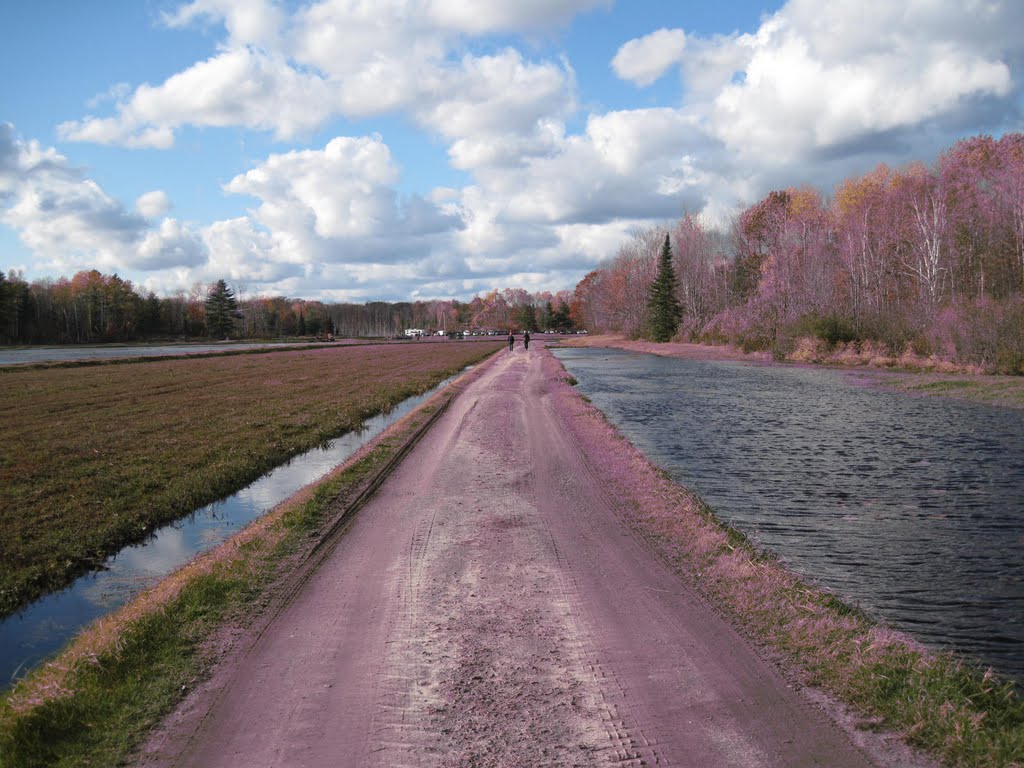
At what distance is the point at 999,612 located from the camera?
7312 millimetres

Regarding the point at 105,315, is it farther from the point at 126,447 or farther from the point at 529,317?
the point at 126,447

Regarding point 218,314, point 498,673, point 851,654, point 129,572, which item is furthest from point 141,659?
point 218,314

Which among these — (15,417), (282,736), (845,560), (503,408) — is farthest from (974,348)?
(15,417)

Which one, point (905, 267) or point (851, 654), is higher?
point (905, 267)

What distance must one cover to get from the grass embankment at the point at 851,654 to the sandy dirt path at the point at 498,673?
386 mm

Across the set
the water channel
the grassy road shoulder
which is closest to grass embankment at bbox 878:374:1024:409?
the water channel

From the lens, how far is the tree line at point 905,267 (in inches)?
1393

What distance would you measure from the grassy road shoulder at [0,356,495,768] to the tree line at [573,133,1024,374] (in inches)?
1386

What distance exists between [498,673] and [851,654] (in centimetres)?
312

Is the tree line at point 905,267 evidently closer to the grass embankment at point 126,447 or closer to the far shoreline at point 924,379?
the far shoreline at point 924,379

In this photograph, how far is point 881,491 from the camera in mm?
12672

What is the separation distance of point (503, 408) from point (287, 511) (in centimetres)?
1295

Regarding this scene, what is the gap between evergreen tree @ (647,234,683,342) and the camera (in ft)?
256

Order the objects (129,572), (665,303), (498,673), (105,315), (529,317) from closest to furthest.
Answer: (498,673) < (129,572) < (665,303) < (105,315) < (529,317)
